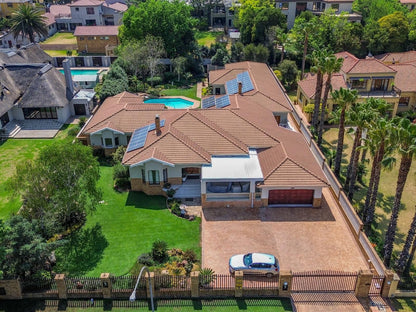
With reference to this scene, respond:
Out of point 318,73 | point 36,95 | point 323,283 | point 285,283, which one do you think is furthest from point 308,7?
point 285,283

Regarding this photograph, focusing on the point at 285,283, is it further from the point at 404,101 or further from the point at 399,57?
the point at 399,57

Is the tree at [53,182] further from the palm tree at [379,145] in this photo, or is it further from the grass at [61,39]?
the grass at [61,39]

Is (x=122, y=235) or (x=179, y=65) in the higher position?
(x=179, y=65)

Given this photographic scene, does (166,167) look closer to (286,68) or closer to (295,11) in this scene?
(286,68)

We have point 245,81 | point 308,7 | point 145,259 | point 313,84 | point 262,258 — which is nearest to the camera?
point 262,258

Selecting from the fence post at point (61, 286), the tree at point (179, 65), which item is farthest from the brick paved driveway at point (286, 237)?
the tree at point (179, 65)

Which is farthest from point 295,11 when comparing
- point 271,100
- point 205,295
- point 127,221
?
point 205,295
